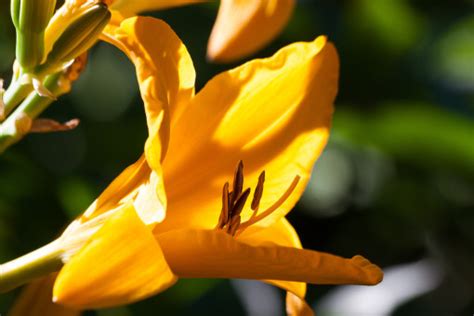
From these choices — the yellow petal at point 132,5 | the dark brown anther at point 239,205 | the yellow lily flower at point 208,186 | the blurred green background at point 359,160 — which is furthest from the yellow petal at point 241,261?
the blurred green background at point 359,160

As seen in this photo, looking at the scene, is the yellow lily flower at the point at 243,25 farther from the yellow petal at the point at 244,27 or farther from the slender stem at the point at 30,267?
the slender stem at the point at 30,267

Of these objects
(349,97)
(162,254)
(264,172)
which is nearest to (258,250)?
(162,254)

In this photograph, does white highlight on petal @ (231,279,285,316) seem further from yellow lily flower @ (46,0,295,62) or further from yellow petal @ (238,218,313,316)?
yellow lily flower @ (46,0,295,62)

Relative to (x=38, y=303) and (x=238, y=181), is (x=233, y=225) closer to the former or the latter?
(x=238, y=181)

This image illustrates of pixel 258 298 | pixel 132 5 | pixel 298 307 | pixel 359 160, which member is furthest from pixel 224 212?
pixel 359 160

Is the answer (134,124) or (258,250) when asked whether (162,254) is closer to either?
(258,250)

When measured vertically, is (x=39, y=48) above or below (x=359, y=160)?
above
